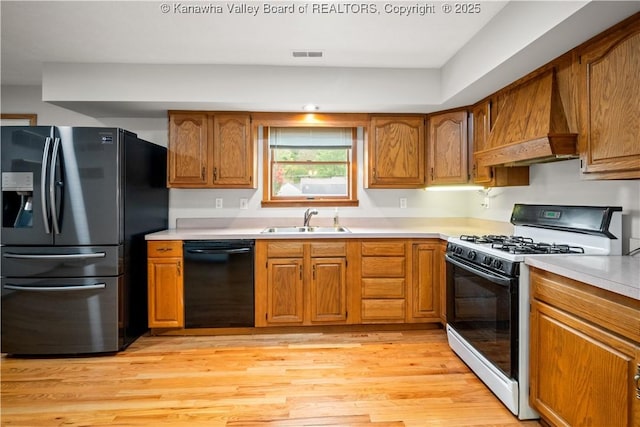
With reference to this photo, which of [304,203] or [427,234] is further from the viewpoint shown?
A: [304,203]

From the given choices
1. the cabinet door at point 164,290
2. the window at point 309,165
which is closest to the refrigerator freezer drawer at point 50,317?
the cabinet door at point 164,290

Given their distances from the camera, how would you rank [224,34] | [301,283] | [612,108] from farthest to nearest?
[301,283]
[224,34]
[612,108]

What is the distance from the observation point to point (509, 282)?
1.95 metres

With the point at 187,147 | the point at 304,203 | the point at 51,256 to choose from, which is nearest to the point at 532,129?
the point at 304,203

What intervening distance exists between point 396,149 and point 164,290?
97.0 inches

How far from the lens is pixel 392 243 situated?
10.4ft

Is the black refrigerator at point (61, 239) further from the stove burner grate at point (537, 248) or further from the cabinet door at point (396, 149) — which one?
the stove burner grate at point (537, 248)

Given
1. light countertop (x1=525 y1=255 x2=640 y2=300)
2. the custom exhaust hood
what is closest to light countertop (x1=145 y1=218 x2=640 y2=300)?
light countertop (x1=525 y1=255 x2=640 y2=300)

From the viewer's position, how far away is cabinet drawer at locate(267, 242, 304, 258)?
122 inches

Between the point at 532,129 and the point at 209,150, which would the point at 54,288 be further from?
the point at 532,129

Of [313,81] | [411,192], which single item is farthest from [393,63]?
[411,192]

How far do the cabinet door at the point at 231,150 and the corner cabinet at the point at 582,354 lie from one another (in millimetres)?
2488

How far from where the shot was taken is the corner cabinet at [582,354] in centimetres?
133

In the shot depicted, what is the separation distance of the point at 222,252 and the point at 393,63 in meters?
2.18
